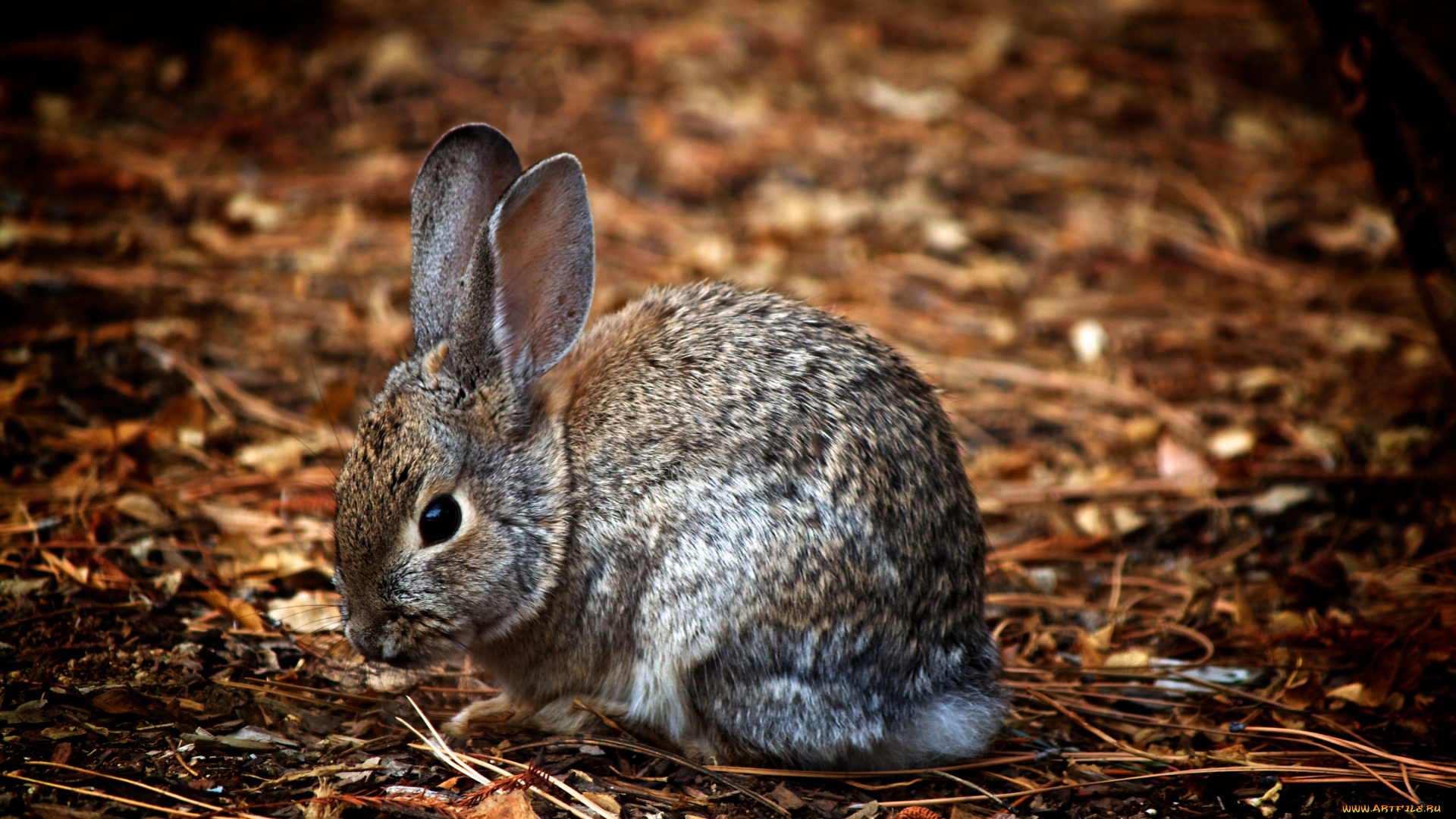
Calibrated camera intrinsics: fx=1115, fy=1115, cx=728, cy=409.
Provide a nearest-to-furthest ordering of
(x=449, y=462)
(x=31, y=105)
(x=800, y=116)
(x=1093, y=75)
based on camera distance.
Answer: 1. (x=449, y=462)
2. (x=31, y=105)
3. (x=800, y=116)
4. (x=1093, y=75)

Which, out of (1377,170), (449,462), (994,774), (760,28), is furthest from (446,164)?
(760,28)

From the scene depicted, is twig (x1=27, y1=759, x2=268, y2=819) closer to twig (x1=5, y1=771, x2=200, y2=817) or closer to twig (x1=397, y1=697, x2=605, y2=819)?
twig (x1=5, y1=771, x2=200, y2=817)

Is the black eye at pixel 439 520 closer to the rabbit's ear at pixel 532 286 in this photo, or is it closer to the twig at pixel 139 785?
the rabbit's ear at pixel 532 286

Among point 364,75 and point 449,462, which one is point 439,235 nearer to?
point 449,462

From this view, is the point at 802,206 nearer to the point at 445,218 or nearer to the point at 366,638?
the point at 445,218

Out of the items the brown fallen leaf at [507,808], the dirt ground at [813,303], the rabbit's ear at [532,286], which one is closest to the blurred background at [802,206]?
the dirt ground at [813,303]
